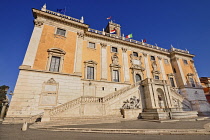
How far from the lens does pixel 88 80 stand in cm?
1545

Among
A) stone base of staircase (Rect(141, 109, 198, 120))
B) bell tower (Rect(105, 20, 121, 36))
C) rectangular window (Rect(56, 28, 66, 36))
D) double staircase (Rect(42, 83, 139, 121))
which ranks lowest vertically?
stone base of staircase (Rect(141, 109, 198, 120))

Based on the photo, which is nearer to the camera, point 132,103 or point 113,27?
point 132,103

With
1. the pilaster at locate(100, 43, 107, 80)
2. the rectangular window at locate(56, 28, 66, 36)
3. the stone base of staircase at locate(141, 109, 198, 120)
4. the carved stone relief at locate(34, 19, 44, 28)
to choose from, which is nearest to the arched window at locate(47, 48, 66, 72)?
the rectangular window at locate(56, 28, 66, 36)

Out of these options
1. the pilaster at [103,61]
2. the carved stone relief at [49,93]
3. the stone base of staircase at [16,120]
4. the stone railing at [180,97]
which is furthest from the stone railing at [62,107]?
the stone railing at [180,97]

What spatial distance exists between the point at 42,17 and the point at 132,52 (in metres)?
16.9

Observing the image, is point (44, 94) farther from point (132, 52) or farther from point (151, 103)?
point (132, 52)

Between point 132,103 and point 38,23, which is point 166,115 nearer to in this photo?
point 132,103

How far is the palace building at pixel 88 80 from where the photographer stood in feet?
35.6

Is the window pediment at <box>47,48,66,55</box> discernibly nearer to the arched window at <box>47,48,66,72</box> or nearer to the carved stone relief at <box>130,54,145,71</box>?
the arched window at <box>47,48,66,72</box>

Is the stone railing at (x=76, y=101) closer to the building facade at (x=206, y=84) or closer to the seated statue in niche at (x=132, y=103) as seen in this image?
the seated statue in niche at (x=132, y=103)

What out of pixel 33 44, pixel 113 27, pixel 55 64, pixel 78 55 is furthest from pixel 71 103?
pixel 113 27

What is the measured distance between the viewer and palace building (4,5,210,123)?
427 inches

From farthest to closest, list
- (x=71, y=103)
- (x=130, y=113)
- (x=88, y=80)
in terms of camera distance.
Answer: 1. (x=88, y=80)
2. (x=130, y=113)
3. (x=71, y=103)

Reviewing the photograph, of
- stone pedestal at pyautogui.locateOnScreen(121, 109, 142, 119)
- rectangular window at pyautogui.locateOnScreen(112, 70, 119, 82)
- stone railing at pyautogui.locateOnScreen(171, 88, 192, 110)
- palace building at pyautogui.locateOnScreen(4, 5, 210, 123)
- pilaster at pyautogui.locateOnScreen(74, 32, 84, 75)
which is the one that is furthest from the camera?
rectangular window at pyautogui.locateOnScreen(112, 70, 119, 82)
